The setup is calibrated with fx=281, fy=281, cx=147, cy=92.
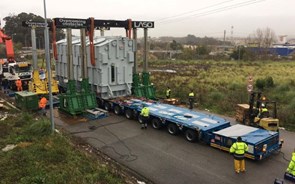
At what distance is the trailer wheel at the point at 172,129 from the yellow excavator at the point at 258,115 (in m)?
3.78

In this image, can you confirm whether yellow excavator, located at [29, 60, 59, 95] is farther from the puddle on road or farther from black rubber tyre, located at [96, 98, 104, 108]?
black rubber tyre, located at [96, 98, 104, 108]

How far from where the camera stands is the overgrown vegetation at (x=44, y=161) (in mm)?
8664

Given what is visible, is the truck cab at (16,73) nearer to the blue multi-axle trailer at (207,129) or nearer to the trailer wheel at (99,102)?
the trailer wheel at (99,102)

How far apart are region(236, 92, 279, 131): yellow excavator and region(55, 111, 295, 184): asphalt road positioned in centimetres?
120

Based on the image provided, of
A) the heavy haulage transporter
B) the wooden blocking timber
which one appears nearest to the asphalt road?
the heavy haulage transporter

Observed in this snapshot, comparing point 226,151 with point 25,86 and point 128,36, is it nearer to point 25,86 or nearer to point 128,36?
point 128,36

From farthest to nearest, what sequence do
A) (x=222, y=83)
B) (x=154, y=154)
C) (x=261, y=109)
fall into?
(x=222, y=83)
(x=261, y=109)
(x=154, y=154)

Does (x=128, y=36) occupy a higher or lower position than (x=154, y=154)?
higher

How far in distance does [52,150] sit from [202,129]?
6.28 metres

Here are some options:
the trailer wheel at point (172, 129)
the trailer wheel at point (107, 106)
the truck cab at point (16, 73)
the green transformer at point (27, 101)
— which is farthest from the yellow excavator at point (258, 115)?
the truck cab at point (16, 73)

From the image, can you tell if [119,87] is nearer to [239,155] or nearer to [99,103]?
[99,103]

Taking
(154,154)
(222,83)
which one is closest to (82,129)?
(154,154)

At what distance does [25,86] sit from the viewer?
24.2 metres

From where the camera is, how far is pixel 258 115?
13.6 metres
